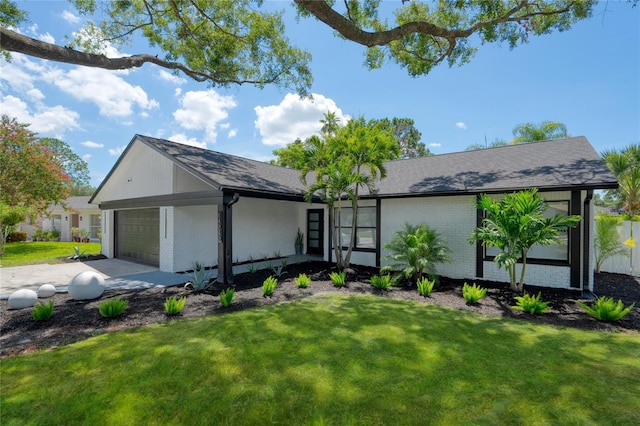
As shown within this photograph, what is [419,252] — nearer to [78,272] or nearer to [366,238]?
[366,238]

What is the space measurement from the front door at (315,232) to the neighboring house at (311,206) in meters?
0.05

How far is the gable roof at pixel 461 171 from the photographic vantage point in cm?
782

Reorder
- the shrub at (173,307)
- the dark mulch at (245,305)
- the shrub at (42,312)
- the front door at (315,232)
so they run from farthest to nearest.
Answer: the front door at (315,232), the shrub at (173,307), the shrub at (42,312), the dark mulch at (245,305)

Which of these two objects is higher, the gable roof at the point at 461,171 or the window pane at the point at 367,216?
the gable roof at the point at 461,171

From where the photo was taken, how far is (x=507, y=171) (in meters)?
9.19

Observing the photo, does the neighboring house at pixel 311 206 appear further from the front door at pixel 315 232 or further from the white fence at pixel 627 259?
the white fence at pixel 627 259

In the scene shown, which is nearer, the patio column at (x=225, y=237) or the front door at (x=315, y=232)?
the patio column at (x=225, y=237)

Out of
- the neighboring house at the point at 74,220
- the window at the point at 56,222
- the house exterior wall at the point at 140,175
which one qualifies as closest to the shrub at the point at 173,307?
the house exterior wall at the point at 140,175

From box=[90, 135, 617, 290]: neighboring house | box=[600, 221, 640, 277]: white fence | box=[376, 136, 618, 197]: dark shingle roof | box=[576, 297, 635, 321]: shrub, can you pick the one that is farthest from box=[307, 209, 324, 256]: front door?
box=[600, 221, 640, 277]: white fence

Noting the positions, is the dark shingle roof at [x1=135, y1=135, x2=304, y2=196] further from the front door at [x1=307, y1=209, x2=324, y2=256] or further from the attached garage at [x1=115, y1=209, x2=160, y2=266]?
the attached garage at [x1=115, y1=209, x2=160, y2=266]

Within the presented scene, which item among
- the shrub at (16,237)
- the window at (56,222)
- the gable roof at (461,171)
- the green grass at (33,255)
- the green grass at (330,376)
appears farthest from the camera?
the window at (56,222)

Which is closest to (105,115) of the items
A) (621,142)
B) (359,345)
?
(359,345)

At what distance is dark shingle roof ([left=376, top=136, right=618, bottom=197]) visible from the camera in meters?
7.55

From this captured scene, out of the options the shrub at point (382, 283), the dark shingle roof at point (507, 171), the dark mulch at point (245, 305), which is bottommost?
the dark mulch at point (245, 305)
